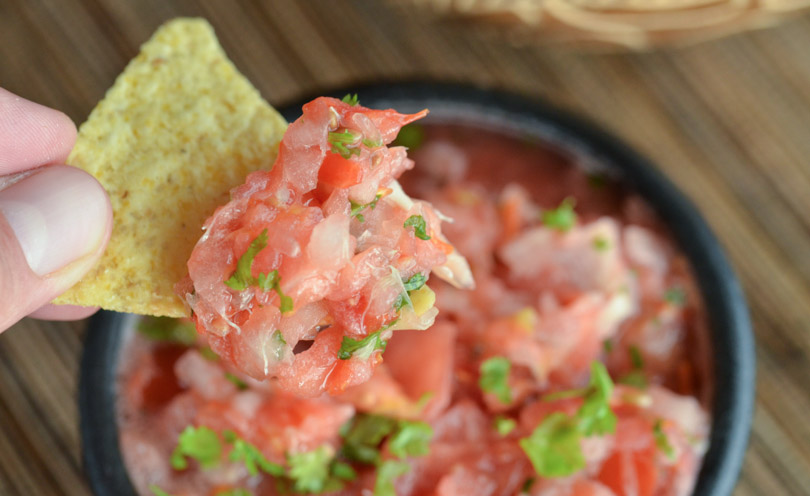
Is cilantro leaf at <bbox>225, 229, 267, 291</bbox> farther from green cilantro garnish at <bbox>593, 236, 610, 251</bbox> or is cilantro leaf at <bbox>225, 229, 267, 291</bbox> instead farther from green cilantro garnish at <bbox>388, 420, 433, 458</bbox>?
green cilantro garnish at <bbox>593, 236, 610, 251</bbox>

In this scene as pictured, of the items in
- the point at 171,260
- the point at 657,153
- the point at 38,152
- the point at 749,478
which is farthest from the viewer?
the point at 657,153

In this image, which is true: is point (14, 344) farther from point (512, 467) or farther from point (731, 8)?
point (731, 8)

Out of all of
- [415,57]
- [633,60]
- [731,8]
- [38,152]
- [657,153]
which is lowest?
[657,153]

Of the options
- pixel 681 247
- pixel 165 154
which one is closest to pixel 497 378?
pixel 681 247

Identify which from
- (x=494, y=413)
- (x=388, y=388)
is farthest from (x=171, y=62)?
(x=494, y=413)

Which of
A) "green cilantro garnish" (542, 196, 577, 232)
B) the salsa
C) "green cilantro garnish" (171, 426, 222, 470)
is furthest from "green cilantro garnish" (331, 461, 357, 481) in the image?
"green cilantro garnish" (542, 196, 577, 232)

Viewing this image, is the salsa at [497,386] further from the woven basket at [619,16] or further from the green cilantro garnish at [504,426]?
the woven basket at [619,16]

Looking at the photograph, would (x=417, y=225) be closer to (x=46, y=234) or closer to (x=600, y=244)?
(x=46, y=234)
